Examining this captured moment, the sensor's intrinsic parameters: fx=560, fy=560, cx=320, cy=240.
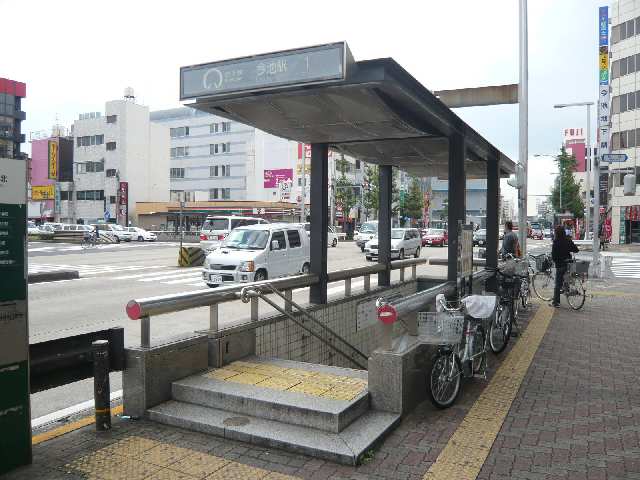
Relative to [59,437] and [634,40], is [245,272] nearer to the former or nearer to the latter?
[59,437]

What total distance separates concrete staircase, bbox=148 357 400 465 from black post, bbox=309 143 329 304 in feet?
8.40

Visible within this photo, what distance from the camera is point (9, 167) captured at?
3879mm

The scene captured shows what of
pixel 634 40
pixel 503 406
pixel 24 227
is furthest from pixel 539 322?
pixel 634 40

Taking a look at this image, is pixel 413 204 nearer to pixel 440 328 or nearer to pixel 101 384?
pixel 440 328

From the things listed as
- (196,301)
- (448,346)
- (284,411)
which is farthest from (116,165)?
(284,411)

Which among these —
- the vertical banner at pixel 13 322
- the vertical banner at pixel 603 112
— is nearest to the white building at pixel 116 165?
the vertical banner at pixel 603 112

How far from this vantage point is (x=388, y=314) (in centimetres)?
479

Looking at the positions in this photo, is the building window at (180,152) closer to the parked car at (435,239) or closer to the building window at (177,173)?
the building window at (177,173)

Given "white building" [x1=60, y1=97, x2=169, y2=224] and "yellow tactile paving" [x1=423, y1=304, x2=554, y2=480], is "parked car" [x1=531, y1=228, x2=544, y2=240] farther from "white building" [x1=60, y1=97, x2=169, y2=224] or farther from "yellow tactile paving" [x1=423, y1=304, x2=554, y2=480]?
"yellow tactile paving" [x1=423, y1=304, x2=554, y2=480]

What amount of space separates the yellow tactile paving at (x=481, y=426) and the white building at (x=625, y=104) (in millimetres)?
49344

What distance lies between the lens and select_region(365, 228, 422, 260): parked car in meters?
27.6

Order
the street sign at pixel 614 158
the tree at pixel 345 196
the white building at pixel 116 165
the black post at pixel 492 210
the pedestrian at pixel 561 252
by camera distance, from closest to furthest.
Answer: the black post at pixel 492 210 → the pedestrian at pixel 561 252 → the street sign at pixel 614 158 → the tree at pixel 345 196 → the white building at pixel 116 165

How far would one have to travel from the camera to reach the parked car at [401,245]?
27594 mm

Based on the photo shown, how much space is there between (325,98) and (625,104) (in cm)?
5553
